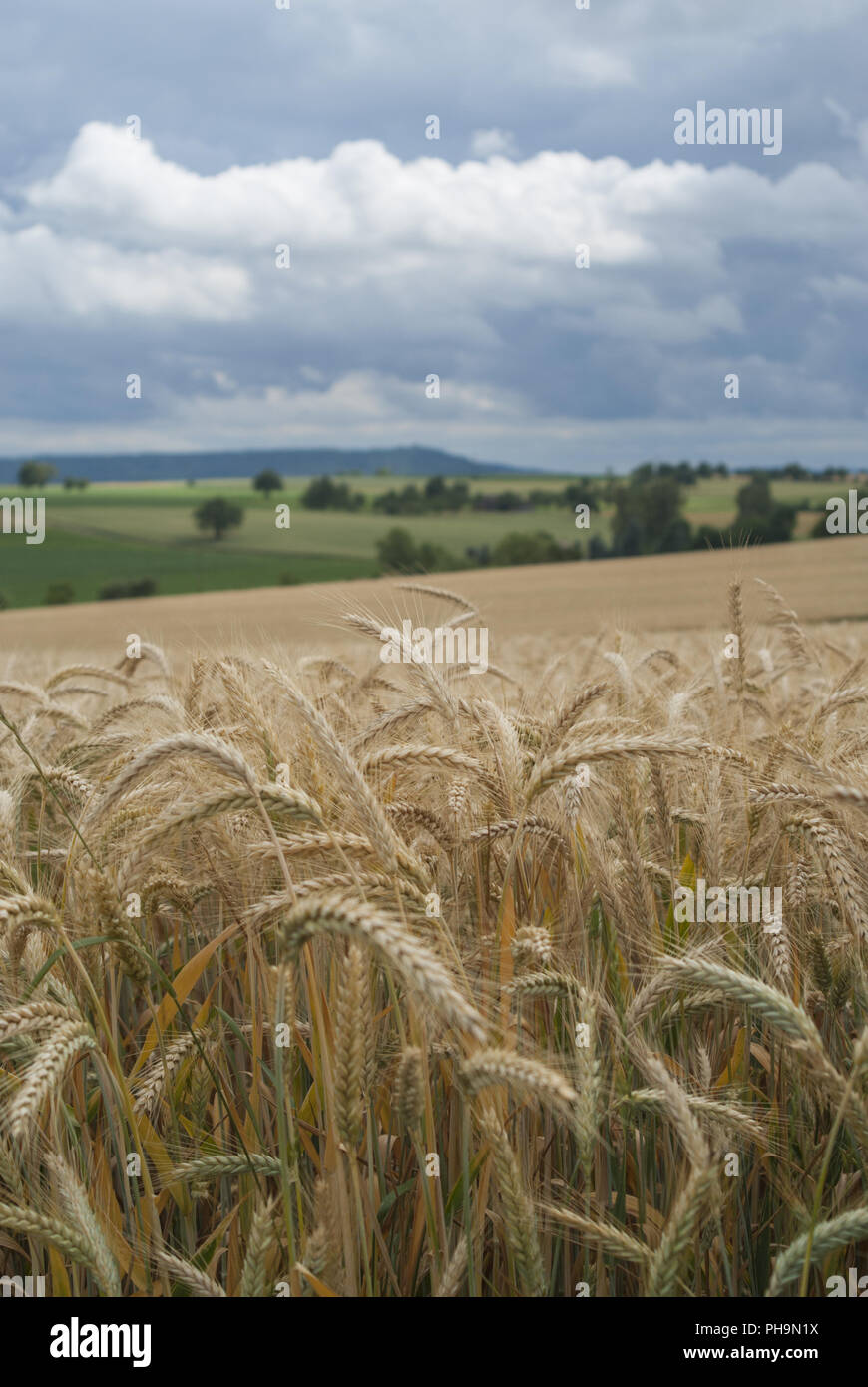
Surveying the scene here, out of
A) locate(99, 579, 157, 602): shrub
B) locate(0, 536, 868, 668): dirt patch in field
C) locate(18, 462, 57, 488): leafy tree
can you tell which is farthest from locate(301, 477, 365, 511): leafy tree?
locate(0, 536, 868, 668): dirt patch in field

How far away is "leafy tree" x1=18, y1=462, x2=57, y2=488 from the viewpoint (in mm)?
107875

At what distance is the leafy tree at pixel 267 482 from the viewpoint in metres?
118

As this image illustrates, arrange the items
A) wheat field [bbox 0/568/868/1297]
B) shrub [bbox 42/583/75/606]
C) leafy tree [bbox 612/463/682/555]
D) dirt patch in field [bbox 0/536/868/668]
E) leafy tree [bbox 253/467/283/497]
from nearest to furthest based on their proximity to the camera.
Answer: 1. wheat field [bbox 0/568/868/1297]
2. dirt patch in field [bbox 0/536/868/668]
3. shrub [bbox 42/583/75/606]
4. leafy tree [bbox 612/463/682/555]
5. leafy tree [bbox 253/467/283/497]

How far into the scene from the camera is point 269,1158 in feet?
6.97

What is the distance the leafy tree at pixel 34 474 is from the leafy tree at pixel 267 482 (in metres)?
23.2

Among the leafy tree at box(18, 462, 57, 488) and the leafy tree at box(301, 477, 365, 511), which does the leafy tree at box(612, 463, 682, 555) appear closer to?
the leafy tree at box(301, 477, 365, 511)

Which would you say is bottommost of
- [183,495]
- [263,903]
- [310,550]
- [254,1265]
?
[254,1265]

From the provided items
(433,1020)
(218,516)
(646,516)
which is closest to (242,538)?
(218,516)

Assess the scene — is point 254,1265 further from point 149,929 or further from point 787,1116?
point 149,929

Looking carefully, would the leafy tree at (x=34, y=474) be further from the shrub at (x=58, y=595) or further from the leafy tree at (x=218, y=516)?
the shrub at (x=58, y=595)

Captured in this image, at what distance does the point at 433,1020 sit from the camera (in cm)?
196

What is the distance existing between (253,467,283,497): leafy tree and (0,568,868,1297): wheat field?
118 m
